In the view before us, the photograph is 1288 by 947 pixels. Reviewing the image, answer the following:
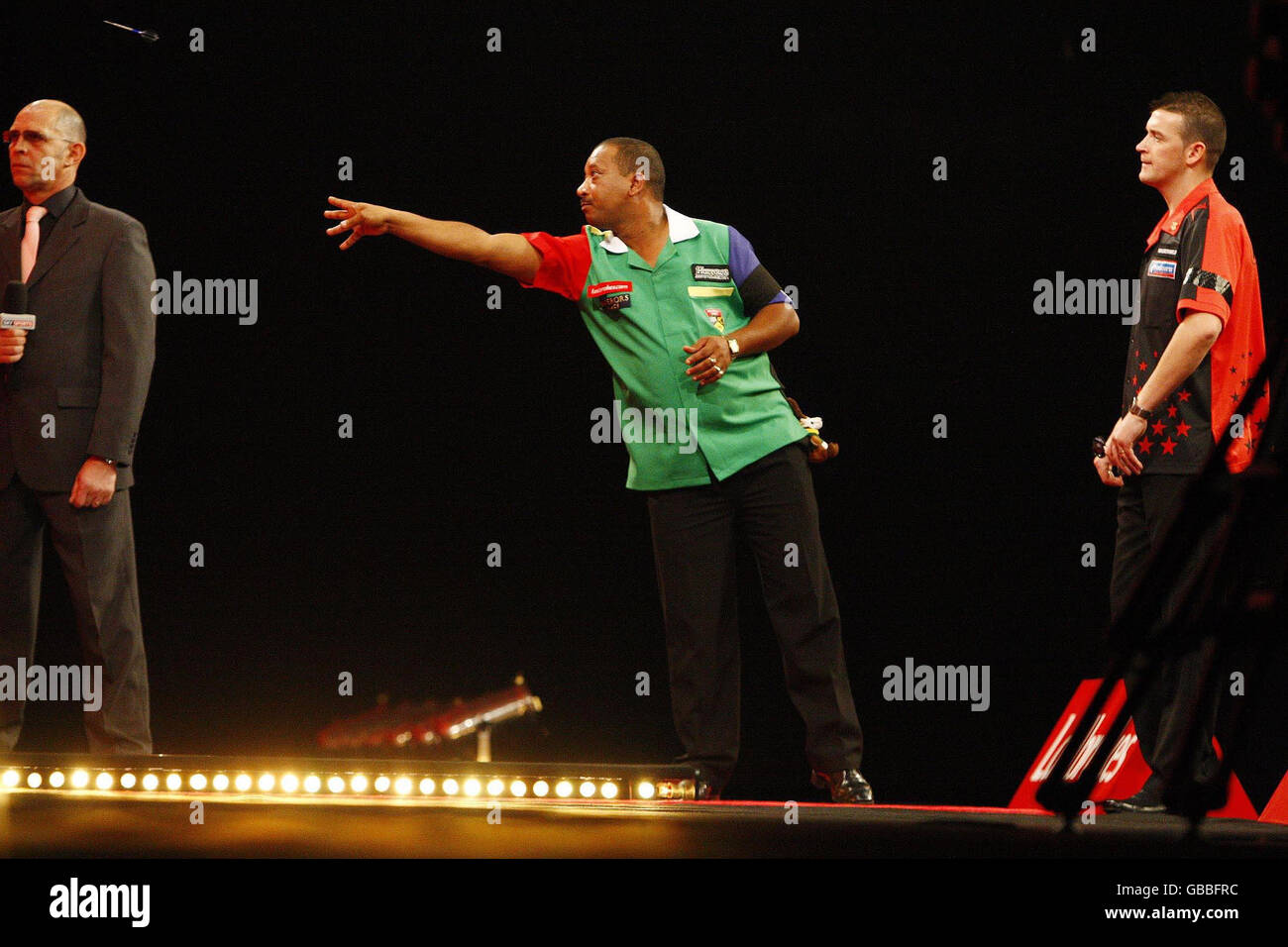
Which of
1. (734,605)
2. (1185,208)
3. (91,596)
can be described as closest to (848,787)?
(734,605)

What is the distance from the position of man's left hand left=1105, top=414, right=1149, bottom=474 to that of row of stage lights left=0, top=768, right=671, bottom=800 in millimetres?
1291

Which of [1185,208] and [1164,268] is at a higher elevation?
[1185,208]

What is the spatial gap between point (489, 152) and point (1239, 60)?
2387mm

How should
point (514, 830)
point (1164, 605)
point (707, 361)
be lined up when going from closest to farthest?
1. point (514, 830)
2. point (1164, 605)
3. point (707, 361)

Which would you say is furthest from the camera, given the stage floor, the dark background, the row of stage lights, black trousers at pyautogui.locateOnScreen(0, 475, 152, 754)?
the dark background

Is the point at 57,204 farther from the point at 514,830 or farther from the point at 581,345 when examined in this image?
the point at 514,830

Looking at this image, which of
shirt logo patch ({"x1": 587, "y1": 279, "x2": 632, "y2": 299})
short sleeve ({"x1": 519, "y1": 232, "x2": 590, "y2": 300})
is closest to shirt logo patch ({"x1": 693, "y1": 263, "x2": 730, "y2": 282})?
shirt logo patch ({"x1": 587, "y1": 279, "x2": 632, "y2": 299})

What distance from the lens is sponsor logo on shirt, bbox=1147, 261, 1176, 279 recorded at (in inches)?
128

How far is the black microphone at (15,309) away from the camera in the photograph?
356 cm

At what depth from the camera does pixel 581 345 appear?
4703 mm

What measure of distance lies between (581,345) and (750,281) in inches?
49.4

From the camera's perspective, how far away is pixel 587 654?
4641 millimetres

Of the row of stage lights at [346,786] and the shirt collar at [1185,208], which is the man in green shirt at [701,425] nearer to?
the row of stage lights at [346,786]

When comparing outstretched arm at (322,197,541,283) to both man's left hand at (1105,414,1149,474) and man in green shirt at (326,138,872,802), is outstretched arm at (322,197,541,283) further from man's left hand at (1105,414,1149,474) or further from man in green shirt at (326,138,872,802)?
man's left hand at (1105,414,1149,474)
